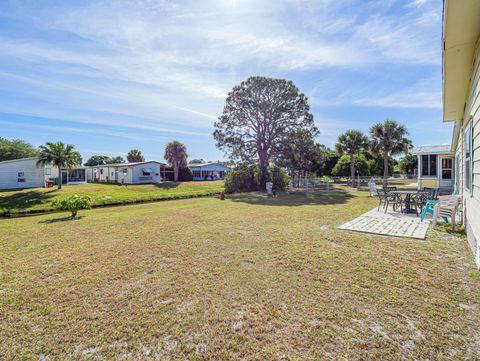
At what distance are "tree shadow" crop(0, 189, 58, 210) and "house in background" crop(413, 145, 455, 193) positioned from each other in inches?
1071

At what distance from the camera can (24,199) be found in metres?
17.8

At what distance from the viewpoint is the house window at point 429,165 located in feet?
49.0

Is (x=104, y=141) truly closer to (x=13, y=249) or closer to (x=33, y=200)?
(x=33, y=200)

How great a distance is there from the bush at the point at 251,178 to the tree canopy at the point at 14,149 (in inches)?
1284

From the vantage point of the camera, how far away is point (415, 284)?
3111 mm

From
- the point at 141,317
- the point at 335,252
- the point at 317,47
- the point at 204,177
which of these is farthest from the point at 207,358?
the point at 204,177

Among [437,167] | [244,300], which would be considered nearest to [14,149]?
[244,300]

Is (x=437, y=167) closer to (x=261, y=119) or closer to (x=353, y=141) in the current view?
(x=353, y=141)

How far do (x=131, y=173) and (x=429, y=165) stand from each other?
1216 inches

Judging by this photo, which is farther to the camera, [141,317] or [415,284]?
[415,284]

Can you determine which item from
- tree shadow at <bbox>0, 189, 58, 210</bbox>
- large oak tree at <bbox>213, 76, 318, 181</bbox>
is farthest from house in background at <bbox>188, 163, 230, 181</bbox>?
tree shadow at <bbox>0, 189, 58, 210</bbox>

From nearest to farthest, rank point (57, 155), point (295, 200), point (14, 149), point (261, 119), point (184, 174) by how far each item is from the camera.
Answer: point (295, 200) → point (261, 119) → point (57, 155) → point (14, 149) → point (184, 174)

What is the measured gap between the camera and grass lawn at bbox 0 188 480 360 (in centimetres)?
204

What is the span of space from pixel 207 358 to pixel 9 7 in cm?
1080
